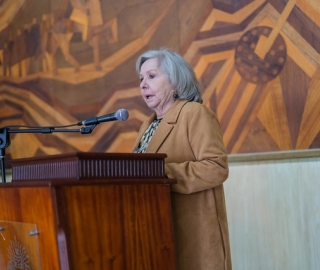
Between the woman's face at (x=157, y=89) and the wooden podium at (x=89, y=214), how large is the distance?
746 mm

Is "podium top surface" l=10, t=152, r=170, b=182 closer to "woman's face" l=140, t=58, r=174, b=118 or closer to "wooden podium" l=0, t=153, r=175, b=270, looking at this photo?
"wooden podium" l=0, t=153, r=175, b=270

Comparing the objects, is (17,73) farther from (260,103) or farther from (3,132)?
(3,132)

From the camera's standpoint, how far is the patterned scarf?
3092 millimetres

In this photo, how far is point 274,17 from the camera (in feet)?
13.8

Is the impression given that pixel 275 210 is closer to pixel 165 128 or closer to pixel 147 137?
pixel 147 137

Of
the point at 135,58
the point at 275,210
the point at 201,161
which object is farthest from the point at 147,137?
the point at 135,58

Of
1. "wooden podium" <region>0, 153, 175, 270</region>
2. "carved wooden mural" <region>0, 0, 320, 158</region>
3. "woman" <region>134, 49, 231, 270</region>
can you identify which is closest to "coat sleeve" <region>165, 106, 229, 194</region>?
"woman" <region>134, 49, 231, 270</region>

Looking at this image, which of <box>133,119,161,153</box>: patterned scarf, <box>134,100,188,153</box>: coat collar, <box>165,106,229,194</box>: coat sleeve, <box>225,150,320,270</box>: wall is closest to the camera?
<box>165,106,229,194</box>: coat sleeve

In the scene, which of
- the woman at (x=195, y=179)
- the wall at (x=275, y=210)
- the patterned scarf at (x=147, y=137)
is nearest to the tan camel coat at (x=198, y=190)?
the woman at (x=195, y=179)

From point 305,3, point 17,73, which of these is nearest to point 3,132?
point 305,3

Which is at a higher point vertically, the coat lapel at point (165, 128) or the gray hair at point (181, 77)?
the gray hair at point (181, 77)

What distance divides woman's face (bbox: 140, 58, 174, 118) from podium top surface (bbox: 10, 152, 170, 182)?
2.43ft

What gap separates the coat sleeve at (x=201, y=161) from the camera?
266cm

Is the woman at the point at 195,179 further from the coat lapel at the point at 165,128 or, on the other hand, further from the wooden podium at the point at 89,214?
the wooden podium at the point at 89,214
